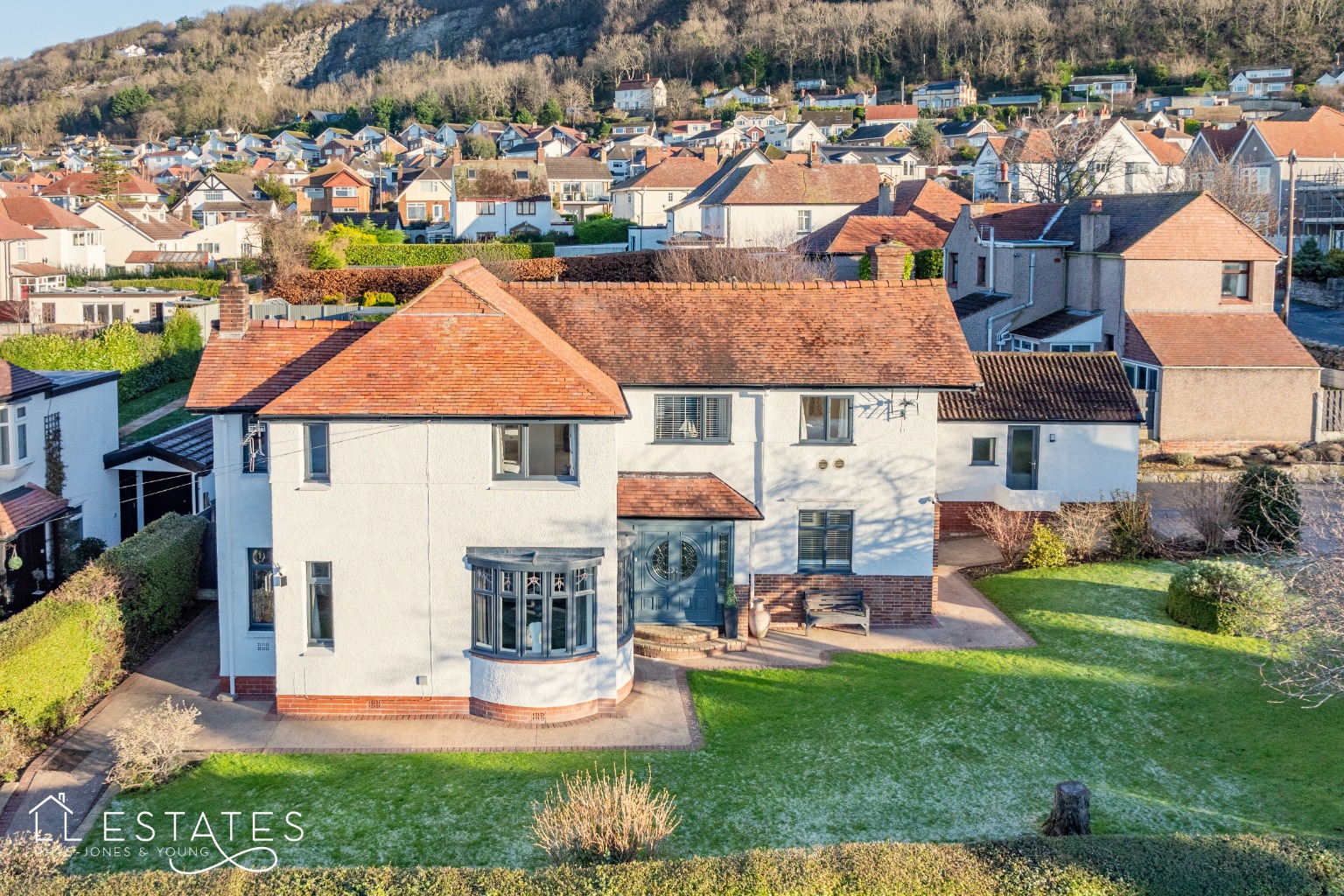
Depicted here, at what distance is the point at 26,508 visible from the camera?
Answer: 72.7 ft

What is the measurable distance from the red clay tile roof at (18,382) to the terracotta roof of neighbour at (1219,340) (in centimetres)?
2721

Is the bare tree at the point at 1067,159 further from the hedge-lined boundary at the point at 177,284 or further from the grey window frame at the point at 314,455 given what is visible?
the grey window frame at the point at 314,455

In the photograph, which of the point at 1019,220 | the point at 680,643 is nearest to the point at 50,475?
the point at 680,643

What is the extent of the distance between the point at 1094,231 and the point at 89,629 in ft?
99.1

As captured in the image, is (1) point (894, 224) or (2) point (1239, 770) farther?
(1) point (894, 224)

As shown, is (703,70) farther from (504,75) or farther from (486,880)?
(486,880)

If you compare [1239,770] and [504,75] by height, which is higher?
[504,75]

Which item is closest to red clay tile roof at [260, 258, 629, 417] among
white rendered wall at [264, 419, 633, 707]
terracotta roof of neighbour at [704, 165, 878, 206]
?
white rendered wall at [264, 419, 633, 707]

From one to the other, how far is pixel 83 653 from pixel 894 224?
38191 millimetres

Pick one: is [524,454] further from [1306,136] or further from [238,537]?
[1306,136]

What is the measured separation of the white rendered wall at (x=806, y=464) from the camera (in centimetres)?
2122

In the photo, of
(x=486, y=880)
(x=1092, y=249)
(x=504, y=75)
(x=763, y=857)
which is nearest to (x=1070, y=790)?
(x=763, y=857)

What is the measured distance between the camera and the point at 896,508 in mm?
21469

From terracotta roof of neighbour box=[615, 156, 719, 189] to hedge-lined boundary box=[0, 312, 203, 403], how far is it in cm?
3096
